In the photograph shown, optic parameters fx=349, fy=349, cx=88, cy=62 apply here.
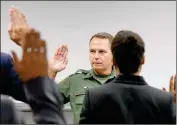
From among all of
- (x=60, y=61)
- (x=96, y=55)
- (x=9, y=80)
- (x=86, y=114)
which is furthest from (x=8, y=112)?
(x=96, y=55)

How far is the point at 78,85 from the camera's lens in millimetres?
1554

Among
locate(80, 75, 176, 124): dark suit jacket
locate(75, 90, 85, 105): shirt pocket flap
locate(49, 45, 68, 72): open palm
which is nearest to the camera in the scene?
locate(80, 75, 176, 124): dark suit jacket

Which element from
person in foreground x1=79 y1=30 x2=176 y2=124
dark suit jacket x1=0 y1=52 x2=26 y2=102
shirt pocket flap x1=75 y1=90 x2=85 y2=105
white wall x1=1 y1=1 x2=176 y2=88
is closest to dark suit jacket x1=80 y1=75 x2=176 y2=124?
person in foreground x1=79 y1=30 x2=176 y2=124

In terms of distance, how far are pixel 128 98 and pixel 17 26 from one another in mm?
405

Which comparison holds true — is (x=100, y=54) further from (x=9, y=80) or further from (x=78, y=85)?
(x=9, y=80)

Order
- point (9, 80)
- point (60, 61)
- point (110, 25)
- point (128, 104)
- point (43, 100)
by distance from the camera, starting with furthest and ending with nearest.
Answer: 1. point (110, 25)
2. point (60, 61)
3. point (128, 104)
4. point (9, 80)
5. point (43, 100)

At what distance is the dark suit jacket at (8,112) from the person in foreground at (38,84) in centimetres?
8

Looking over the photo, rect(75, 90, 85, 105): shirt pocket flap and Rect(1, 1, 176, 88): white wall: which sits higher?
Rect(1, 1, 176, 88): white wall

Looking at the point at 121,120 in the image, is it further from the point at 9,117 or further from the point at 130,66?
the point at 9,117

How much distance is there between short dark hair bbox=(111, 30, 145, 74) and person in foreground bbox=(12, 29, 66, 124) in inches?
16.0

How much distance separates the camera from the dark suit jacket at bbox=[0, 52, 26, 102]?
0.66 metres

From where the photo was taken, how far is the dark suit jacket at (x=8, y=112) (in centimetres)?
63

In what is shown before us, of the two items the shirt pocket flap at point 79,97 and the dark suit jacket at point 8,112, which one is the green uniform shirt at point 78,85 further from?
the dark suit jacket at point 8,112

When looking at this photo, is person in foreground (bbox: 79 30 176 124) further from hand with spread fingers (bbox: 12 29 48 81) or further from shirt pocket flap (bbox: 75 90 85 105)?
shirt pocket flap (bbox: 75 90 85 105)
